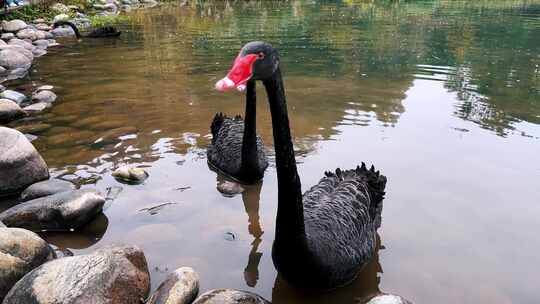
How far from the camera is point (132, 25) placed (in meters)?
18.4

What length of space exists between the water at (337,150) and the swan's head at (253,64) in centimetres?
166

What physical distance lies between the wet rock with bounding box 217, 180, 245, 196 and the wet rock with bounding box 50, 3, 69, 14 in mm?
17056

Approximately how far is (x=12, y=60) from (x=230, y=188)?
7747mm

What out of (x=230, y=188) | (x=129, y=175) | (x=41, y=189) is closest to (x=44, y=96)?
(x=129, y=175)

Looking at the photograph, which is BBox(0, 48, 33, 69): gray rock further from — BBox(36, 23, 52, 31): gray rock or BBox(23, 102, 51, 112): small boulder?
BBox(36, 23, 52, 31): gray rock

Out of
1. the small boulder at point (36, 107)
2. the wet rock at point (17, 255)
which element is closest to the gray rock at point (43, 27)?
the small boulder at point (36, 107)

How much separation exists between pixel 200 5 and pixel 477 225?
26.5m

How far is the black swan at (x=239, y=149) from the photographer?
501cm

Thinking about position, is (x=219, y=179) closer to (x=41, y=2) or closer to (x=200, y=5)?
(x=41, y=2)

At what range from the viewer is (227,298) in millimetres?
2975

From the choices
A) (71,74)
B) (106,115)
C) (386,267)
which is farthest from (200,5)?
(386,267)

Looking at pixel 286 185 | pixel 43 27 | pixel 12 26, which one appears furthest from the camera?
pixel 43 27

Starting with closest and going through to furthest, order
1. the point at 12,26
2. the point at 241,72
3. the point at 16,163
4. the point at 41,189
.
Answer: the point at 241,72 → the point at 41,189 → the point at 16,163 → the point at 12,26

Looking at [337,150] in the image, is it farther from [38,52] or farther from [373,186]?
[38,52]
